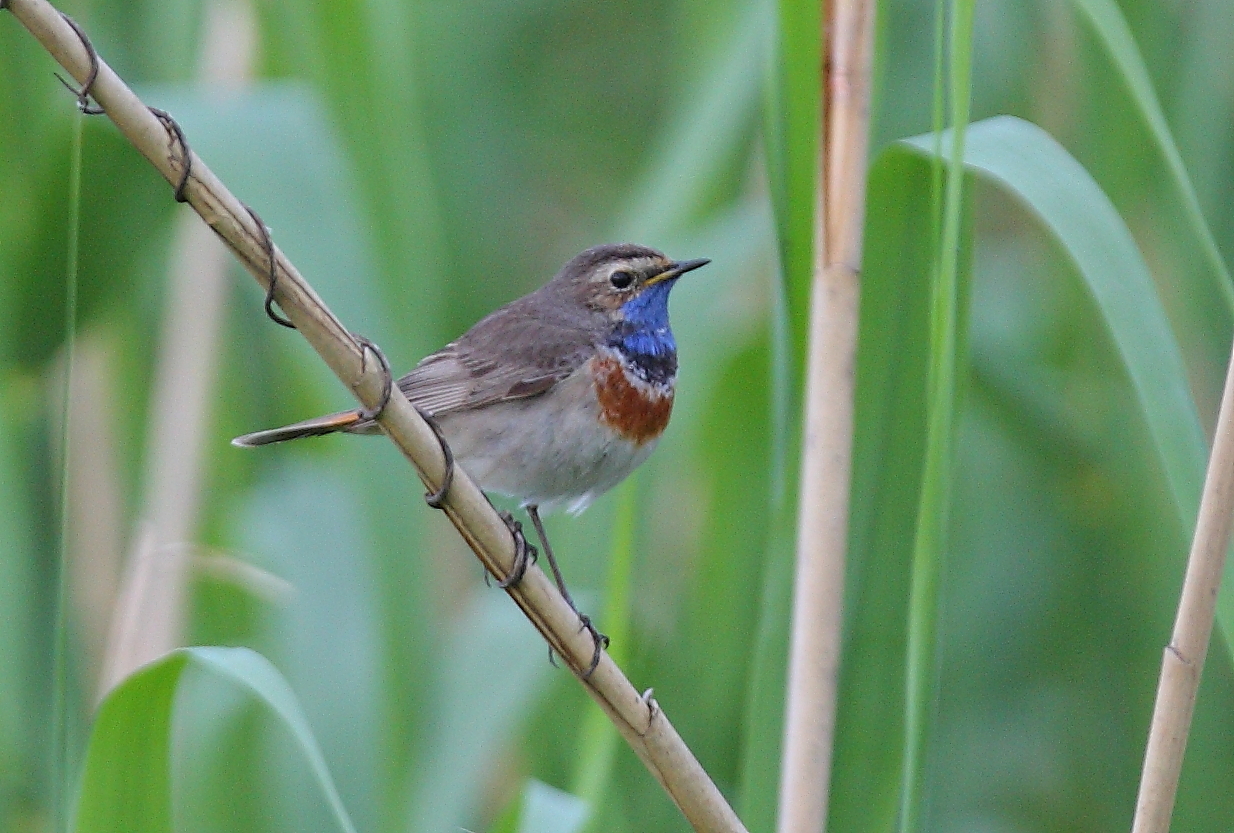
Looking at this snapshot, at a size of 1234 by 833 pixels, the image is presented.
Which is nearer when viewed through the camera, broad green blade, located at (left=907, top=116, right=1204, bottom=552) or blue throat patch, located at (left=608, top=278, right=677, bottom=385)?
broad green blade, located at (left=907, top=116, right=1204, bottom=552)

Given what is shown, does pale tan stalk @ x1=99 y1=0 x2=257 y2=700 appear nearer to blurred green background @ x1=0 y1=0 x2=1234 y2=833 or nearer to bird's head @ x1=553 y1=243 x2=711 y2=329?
blurred green background @ x1=0 y1=0 x2=1234 y2=833

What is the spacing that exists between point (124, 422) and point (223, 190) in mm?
2382

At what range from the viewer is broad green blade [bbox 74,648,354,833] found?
73.5 inches

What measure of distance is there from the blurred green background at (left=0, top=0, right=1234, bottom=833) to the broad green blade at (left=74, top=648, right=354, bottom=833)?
1.05ft

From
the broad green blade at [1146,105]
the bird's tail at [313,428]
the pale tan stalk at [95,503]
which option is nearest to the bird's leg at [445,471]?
the bird's tail at [313,428]

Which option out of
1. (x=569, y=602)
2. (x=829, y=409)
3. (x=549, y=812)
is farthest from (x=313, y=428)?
(x=829, y=409)

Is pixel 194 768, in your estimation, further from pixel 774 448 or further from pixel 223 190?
pixel 223 190

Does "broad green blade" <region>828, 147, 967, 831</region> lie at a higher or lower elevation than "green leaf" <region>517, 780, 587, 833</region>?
higher

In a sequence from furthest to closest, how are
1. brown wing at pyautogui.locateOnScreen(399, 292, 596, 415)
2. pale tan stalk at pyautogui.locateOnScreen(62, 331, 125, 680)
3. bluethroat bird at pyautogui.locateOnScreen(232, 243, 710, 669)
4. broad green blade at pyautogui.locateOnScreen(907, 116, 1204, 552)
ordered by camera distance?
pale tan stalk at pyautogui.locateOnScreen(62, 331, 125, 680) < brown wing at pyautogui.locateOnScreen(399, 292, 596, 415) < bluethroat bird at pyautogui.locateOnScreen(232, 243, 710, 669) < broad green blade at pyautogui.locateOnScreen(907, 116, 1204, 552)

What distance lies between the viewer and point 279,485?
Answer: 347cm

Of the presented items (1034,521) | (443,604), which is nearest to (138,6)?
(443,604)

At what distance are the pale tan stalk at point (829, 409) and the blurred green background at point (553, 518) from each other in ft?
0.16

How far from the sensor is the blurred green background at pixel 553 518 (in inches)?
107

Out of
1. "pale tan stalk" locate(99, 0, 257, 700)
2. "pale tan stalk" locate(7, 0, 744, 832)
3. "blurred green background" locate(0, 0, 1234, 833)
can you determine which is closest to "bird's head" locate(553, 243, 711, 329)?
"blurred green background" locate(0, 0, 1234, 833)
